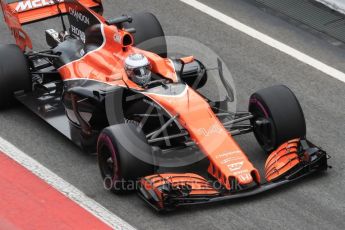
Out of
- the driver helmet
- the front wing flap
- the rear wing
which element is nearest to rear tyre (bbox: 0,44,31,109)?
the rear wing

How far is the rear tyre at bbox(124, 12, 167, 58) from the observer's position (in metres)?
14.2

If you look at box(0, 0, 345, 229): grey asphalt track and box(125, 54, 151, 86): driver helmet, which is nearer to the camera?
box(0, 0, 345, 229): grey asphalt track

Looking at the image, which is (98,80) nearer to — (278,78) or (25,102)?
(25,102)

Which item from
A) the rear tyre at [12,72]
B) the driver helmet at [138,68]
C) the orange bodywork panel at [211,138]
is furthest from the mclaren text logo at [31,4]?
the orange bodywork panel at [211,138]

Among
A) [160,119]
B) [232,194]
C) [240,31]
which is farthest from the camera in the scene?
[240,31]

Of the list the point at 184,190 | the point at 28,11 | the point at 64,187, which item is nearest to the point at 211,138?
the point at 184,190

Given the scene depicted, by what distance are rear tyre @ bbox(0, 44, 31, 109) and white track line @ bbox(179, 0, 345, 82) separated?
430 cm

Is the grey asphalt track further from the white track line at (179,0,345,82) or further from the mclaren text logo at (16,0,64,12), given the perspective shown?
the mclaren text logo at (16,0,64,12)

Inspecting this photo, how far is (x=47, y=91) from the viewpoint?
13.4 meters

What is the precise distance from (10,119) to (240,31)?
449 centimetres

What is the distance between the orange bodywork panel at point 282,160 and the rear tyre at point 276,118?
0.54 ft

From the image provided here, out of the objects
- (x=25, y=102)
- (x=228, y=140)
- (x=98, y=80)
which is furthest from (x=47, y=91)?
(x=228, y=140)

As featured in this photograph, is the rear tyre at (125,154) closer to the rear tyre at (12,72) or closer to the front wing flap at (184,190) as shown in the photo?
the front wing flap at (184,190)

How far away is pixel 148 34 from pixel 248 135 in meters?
2.40
